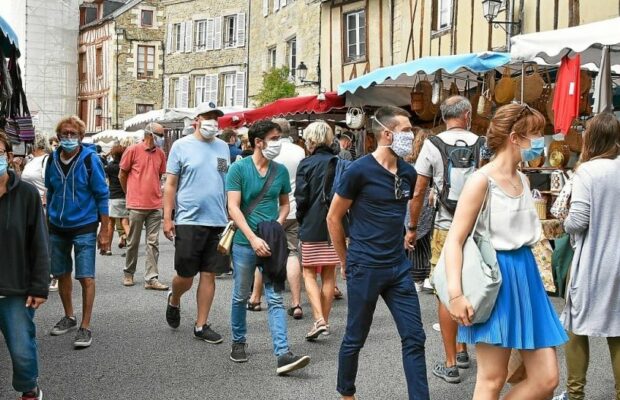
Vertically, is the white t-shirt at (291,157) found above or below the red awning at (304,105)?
below

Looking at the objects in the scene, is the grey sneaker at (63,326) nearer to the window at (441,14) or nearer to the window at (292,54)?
the window at (441,14)

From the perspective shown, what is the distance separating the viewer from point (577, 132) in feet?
31.0

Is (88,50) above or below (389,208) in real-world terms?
above

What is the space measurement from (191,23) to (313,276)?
31.6 meters

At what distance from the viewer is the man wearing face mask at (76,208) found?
593 cm

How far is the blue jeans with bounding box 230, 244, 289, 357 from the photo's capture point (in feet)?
17.1

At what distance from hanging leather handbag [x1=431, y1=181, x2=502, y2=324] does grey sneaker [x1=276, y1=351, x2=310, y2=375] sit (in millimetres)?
2075

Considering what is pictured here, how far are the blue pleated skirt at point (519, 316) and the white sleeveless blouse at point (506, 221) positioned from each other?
4 centimetres

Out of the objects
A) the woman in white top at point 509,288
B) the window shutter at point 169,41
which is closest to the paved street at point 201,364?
the woman in white top at point 509,288

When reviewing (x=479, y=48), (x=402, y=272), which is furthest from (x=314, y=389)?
(x=479, y=48)

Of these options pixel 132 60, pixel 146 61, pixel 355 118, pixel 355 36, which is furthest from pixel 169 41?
pixel 355 118

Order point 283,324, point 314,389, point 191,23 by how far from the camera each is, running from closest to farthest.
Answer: point 314,389, point 283,324, point 191,23

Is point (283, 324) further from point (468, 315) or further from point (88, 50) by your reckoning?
point (88, 50)

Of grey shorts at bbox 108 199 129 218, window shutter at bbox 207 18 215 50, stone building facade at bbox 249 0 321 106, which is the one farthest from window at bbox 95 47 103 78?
grey shorts at bbox 108 199 129 218
